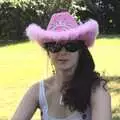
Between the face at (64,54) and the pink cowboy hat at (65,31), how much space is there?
32 millimetres

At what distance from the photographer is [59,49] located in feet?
8.96

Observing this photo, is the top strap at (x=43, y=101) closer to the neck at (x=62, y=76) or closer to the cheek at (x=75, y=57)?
the neck at (x=62, y=76)

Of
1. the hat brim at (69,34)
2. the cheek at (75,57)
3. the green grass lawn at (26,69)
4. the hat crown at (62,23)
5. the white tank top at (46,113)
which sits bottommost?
the green grass lawn at (26,69)

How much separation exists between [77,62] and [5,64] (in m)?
15.0

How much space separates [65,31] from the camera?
2697mm

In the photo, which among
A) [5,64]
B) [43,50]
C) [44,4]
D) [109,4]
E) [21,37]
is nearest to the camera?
[43,50]

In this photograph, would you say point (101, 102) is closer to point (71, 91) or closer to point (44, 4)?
point (71, 91)

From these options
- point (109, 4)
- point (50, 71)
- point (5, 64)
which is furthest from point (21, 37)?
point (50, 71)

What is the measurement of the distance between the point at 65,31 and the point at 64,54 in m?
0.12

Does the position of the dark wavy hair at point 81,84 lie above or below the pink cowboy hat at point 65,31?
below

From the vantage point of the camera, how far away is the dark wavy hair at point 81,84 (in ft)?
8.87

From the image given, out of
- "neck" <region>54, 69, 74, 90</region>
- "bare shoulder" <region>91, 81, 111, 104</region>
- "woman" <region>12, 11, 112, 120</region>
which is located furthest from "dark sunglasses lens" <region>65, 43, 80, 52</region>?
"bare shoulder" <region>91, 81, 111, 104</region>

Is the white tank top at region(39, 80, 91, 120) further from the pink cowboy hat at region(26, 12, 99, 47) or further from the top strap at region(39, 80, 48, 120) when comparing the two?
the pink cowboy hat at region(26, 12, 99, 47)

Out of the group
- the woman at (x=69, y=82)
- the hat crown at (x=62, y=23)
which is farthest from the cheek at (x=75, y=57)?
the hat crown at (x=62, y=23)
